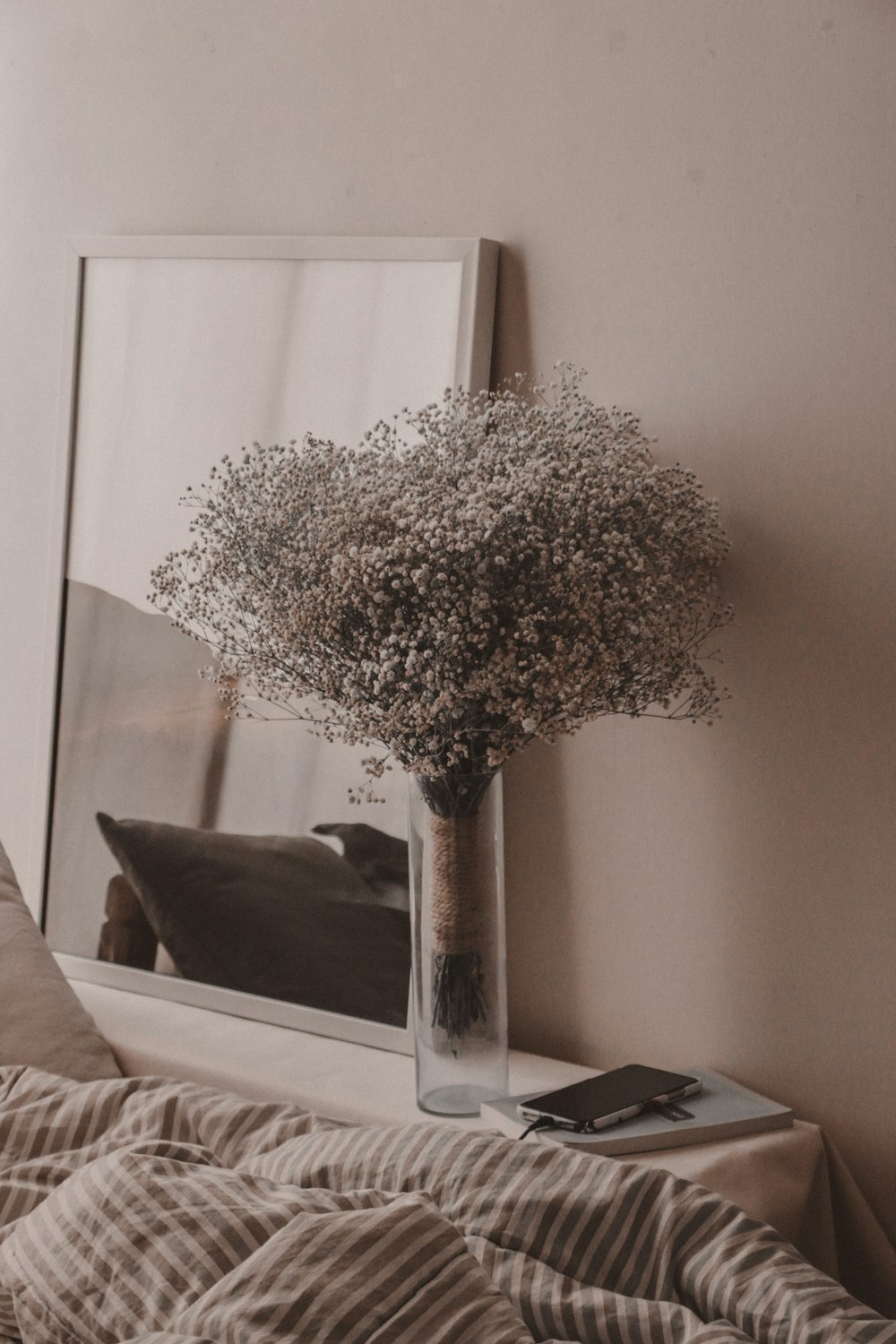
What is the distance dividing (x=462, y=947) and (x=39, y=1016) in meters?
0.64

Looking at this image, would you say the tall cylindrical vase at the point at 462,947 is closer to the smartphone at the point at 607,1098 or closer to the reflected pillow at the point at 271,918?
the smartphone at the point at 607,1098

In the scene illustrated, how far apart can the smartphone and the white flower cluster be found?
40 centimetres

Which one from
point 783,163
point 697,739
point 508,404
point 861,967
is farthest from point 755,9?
point 861,967

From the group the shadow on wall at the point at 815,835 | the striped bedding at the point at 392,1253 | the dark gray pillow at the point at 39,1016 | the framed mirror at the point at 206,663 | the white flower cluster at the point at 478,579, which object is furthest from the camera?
the framed mirror at the point at 206,663

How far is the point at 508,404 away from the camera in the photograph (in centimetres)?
164

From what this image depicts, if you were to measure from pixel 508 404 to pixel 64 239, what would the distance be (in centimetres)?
123

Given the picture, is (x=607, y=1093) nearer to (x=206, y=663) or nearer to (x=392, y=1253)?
(x=392, y=1253)

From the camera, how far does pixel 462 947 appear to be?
1.65 m

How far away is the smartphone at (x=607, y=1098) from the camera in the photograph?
150 centimetres

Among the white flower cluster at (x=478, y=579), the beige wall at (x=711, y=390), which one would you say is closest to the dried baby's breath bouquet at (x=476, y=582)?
the white flower cluster at (x=478, y=579)

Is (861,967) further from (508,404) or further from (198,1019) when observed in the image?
(198,1019)

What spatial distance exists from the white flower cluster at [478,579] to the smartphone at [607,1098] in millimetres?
401

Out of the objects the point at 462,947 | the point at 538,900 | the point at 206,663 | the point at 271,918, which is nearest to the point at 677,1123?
the point at 462,947

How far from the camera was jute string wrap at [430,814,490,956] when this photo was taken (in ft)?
5.41
